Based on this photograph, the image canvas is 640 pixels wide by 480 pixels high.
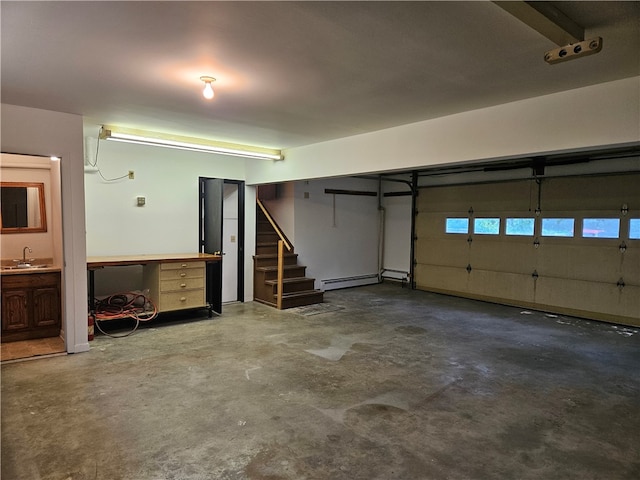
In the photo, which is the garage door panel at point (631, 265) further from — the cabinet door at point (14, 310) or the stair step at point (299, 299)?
the cabinet door at point (14, 310)

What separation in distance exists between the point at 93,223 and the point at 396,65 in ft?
15.6

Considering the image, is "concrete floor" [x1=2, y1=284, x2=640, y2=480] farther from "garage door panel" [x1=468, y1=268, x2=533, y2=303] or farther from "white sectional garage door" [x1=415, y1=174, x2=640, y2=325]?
"garage door panel" [x1=468, y1=268, x2=533, y2=303]

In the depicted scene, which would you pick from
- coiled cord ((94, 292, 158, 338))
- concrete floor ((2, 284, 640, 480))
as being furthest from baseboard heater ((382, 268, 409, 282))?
coiled cord ((94, 292, 158, 338))

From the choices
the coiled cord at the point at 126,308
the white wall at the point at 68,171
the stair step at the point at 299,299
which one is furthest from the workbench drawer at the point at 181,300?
the stair step at the point at 299,299

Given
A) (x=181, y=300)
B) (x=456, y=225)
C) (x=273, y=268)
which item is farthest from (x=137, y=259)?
(x=456, y=225)

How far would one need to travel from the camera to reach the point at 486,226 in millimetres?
7543

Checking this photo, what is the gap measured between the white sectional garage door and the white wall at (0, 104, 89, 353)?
645cm

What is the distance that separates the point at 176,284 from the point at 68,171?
207 cm

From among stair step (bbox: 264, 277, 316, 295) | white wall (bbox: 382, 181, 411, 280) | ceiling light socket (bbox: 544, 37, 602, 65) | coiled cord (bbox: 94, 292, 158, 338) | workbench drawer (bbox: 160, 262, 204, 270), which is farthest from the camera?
white wall (bbox: 382, 181, 411, 280)

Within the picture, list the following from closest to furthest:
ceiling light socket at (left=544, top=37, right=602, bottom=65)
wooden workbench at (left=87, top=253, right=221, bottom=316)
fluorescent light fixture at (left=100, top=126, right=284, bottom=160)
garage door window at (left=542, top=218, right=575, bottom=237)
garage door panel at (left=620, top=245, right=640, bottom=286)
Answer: ceiling light socket at (left=544, top=37, right=602, bottom=65)
fluorescent light fixture at (left=100, top=126, right=284, bottom=160)
wooden workbench at (left=87, top=253, right=221, bottom=316)
garage door panel at (left=620, top=245, right=640, bottom=286)
garage door window at (left=542, top=218, right=575, bottom=237)

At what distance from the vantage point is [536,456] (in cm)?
256

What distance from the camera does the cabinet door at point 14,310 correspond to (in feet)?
15.1

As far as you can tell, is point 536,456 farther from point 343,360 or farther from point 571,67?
point 571,67

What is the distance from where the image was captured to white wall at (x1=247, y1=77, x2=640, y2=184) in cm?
302
